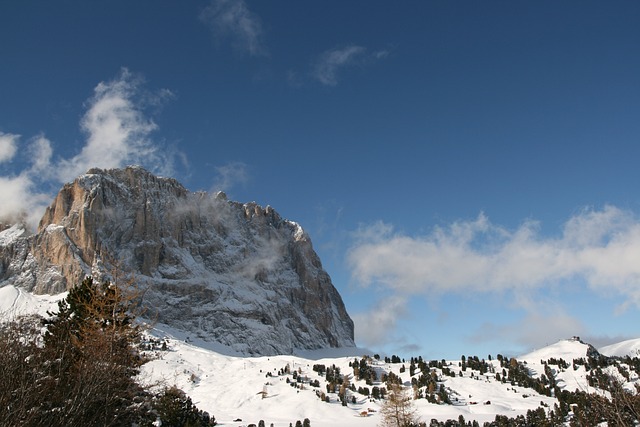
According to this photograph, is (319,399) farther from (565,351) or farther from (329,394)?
(565,351)

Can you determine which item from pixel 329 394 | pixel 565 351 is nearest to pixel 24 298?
pixel 329 394

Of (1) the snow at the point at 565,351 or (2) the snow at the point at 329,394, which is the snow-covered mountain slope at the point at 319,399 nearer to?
(2) the snow at the point at 329,394

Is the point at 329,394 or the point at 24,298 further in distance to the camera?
the point at 24,298

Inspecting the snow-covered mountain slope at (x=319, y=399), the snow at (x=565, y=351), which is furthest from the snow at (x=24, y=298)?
the snow at (x=565, y=351)

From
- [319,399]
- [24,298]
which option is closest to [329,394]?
[319,399]

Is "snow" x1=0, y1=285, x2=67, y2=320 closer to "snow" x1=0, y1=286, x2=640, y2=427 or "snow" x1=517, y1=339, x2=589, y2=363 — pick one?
"snow" x1=0, y1=286, x2=640, y2=427

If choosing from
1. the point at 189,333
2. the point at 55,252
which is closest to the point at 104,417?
the point at 189,333

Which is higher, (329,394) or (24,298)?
(24,298)

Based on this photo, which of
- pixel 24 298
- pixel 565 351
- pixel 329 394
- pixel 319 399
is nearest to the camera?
pixel 319 399

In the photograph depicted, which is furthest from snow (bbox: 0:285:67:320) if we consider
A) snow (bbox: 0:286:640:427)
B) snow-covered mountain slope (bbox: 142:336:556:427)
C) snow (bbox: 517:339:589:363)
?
snow (bbox: 517:339:589:363)

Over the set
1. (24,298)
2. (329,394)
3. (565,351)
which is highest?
(24,298)

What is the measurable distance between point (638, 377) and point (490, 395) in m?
19.2

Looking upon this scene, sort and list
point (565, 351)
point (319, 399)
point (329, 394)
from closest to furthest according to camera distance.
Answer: point (319, 399)
point (329, 394)
point (565, 351)

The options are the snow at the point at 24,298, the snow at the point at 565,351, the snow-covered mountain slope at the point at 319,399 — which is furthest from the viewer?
the snow at the point at 24,298
